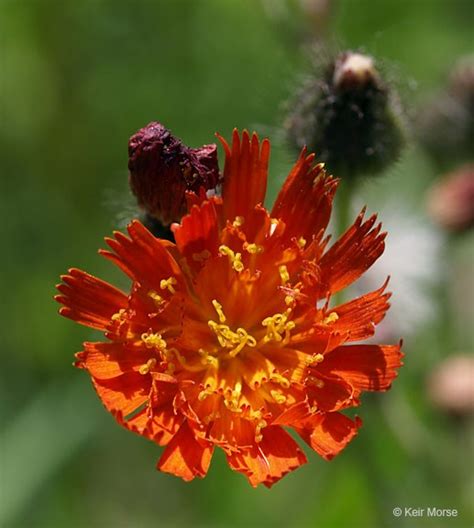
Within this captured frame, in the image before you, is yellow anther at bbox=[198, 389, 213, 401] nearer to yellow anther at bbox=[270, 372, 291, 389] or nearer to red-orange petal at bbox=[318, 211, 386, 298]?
yellow anther at bbox=[270, 372, 291, 389]

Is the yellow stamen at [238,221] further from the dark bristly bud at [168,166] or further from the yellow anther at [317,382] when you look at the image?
the yellow anther at [317,382]

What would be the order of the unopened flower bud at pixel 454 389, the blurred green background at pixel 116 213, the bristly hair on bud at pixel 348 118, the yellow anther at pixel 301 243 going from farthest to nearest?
the blurred green background at pixel 116 213, the unopened flower bud at pixel 454 389, the bristly hair on bud at pixel 348 118, the yellow anther at pixel 301 243

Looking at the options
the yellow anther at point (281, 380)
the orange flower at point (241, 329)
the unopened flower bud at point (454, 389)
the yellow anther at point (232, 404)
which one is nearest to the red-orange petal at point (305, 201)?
the orange flower at point (241, 329)

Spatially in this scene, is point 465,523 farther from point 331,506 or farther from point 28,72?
point 28,72

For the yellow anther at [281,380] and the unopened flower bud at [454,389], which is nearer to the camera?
the yellow anther at [281,380]

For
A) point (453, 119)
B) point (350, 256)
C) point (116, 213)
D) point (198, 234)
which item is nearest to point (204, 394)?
point (198, 234)

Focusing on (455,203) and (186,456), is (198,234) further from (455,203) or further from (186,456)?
(455,203)
